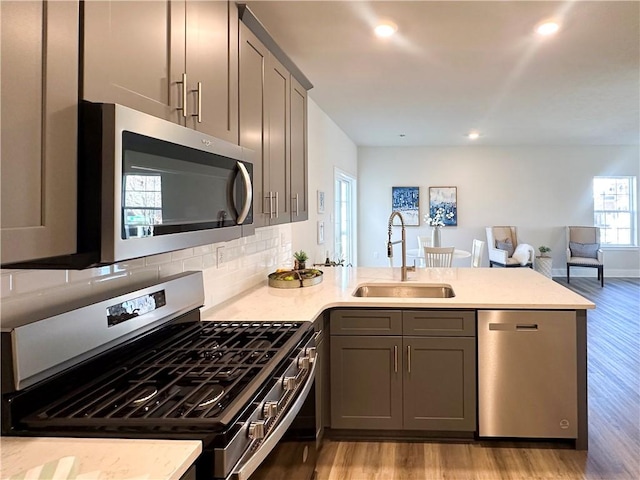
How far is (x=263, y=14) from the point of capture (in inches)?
106

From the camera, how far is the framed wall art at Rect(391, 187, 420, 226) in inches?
352

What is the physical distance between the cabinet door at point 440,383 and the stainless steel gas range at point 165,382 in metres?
0.89

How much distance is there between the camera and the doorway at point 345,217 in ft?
22.5

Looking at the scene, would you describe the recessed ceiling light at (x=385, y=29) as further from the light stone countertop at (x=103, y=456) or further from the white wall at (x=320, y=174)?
the light stone countertop at (x=103, y=456)

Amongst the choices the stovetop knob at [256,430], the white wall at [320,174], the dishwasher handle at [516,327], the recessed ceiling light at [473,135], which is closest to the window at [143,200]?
the stovetop knob at [256,430]

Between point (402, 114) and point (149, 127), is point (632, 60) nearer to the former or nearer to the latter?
point (402, 114)

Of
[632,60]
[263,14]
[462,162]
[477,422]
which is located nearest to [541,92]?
[632,60]

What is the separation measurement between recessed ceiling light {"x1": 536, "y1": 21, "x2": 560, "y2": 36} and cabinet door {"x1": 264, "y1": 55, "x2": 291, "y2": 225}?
161 cm

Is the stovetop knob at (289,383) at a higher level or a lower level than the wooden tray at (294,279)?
lower

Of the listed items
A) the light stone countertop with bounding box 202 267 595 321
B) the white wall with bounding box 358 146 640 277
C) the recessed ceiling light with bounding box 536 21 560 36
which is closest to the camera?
the light stone countertop with bounding box 202 267 595 321

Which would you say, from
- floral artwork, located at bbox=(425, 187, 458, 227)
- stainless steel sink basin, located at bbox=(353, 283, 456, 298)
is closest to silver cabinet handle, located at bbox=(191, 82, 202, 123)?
stainless steel sink basin, located at bbox=(353, 283, 456, 298)

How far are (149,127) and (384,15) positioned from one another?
6.70 ft

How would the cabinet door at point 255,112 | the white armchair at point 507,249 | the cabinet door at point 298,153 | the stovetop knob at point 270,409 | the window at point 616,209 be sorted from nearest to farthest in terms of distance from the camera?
1. the stovetop knob at point 270,409
2. the cabinet door at point 255,112
3. the cabinet door at point 298,153
4. the white armchair at point 507,249
5. the window at point 616,209

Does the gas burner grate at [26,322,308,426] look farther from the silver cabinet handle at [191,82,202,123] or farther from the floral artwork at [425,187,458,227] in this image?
the floral artwork at [425,187,458,227]
